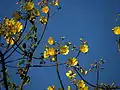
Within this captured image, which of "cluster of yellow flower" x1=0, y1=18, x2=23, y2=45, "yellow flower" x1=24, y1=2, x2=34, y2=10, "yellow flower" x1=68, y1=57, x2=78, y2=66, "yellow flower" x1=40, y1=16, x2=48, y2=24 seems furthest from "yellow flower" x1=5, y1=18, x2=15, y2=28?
"yellow flower" x1=68, y1=57, x2=78, y2=66

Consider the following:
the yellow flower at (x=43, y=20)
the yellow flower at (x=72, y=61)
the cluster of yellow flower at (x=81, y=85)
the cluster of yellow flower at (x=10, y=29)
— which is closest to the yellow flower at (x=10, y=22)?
the cluster of yellow flower at (x=10, y=29)

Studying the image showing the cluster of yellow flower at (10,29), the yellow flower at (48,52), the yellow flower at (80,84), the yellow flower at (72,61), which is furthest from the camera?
the yellow flower at (80,84)

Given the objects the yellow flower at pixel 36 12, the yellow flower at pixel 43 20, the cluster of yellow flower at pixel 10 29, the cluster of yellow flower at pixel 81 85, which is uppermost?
the yellow flower at pixel 36 12

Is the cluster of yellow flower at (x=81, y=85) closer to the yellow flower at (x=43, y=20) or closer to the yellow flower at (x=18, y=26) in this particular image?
the yellow flower at (x=43, y=20)

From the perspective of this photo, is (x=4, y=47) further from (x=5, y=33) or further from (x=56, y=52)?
(x=56, y=52)

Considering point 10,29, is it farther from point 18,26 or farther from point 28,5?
point 28,5

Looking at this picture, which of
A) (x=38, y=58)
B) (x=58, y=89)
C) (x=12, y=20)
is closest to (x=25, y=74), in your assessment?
(x=38, y=58)

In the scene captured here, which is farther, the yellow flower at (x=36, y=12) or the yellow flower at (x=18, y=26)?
the yellow flower at (x=36, y=12)

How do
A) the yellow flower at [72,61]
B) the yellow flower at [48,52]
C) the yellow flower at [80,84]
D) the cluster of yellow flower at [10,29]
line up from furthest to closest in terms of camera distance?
the yellow flower at [80,84]
the yellow flower at [48,52]
the yellow flower at [72,61]
the cluster of yellow flower at [10,29]
